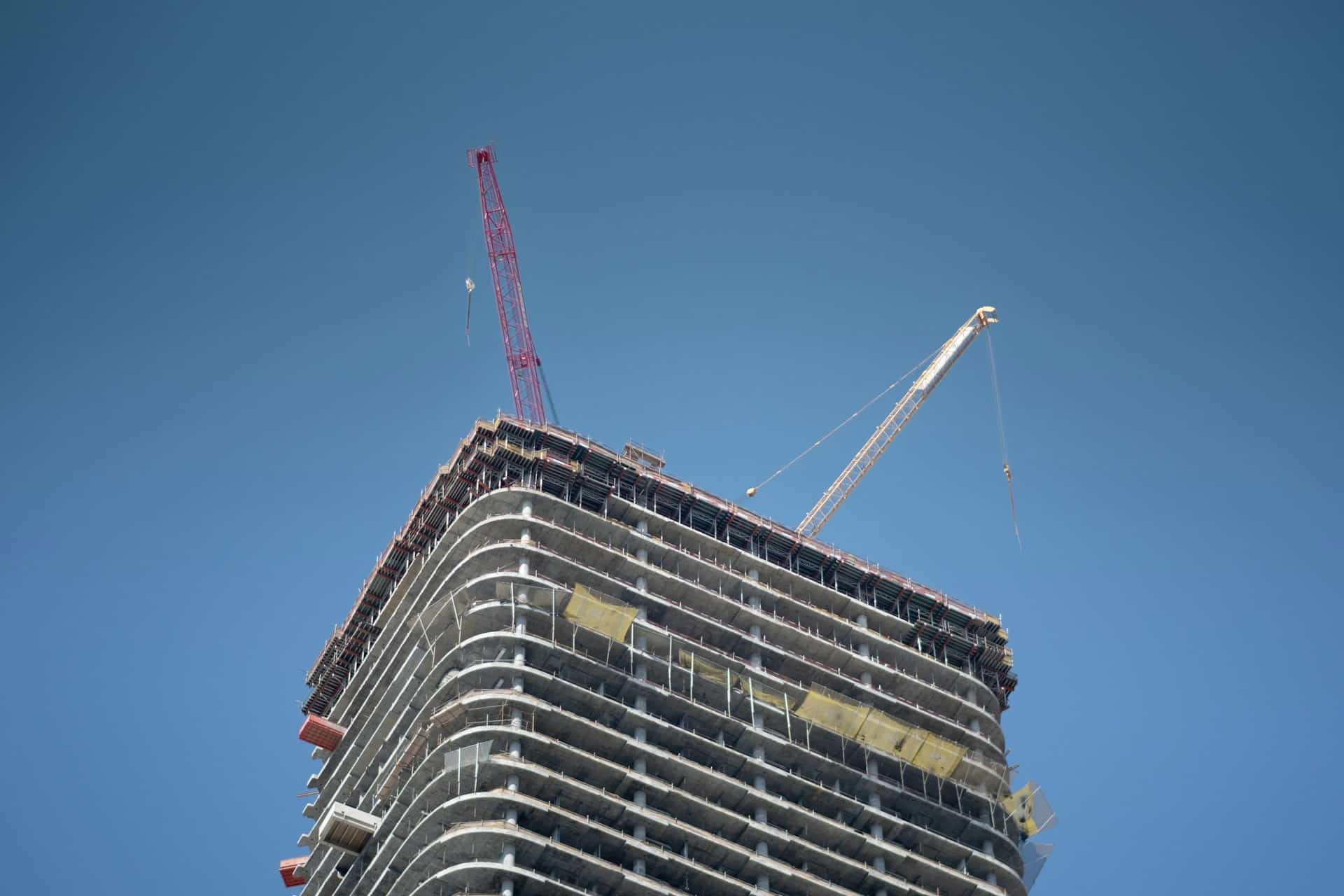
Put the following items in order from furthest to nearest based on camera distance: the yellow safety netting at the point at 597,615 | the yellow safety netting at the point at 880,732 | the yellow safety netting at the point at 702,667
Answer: the yellow safety netting at the point at 880,732 → the yellow safety netting at the point at 702,667 → the yellow safety netting at the point at 597,615

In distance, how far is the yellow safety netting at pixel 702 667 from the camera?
441 feet

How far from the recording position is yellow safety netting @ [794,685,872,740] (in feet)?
450

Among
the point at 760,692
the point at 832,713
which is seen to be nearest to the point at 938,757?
the point at 832,713

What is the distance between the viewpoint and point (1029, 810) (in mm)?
144875

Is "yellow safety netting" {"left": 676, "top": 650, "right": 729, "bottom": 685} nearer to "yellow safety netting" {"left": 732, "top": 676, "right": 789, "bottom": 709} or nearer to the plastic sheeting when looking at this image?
"yellow safety netting" {"left": 732, "top": 676, "right": 789, "bottom": 709}

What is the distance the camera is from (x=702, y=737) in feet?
427

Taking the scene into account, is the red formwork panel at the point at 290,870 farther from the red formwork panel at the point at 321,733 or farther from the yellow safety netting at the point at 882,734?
the yellow safety netting at the point at 882,734

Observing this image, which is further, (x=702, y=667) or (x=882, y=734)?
(x=882, y=734)

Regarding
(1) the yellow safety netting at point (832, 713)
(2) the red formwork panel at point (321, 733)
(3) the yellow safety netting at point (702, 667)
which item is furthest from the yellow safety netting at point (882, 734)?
(2) the red formwork panel at point (321, 733)

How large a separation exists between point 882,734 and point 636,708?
20.4 m

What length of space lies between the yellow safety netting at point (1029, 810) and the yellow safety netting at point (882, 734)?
10071 millimetres

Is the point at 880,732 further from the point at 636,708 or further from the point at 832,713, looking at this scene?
the point at 636,708

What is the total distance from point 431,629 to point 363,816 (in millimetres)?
14055

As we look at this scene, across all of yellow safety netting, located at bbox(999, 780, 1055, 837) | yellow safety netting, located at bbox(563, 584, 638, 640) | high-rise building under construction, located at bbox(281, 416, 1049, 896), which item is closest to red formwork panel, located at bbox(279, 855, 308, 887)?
high-rise building under construction, located at bbox(281, 416, 1049, 896)
